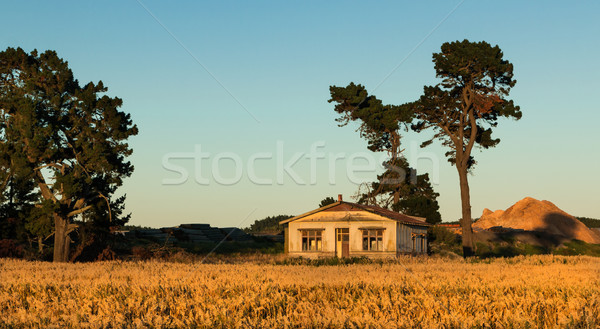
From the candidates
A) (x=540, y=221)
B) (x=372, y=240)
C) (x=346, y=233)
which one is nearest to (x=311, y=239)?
(x=346, y=233)

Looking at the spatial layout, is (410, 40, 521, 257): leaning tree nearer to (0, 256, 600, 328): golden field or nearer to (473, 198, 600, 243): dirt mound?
(0, 256, 600, 328): golden field

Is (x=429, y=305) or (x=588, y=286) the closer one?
(x=429, y=305)

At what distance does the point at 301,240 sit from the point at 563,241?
48290 millimetres

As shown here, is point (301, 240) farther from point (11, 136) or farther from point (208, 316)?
point (208, 316)

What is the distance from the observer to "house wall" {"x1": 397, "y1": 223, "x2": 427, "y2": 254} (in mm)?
48591

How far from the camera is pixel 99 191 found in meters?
37.5

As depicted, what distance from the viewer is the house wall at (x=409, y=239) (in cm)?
4859

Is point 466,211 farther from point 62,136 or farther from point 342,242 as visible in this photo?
point 62,136

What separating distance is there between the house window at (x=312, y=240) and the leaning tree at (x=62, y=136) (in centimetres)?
1603

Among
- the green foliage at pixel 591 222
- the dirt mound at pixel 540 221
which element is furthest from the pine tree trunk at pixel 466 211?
the green foliage at pixel 591 222

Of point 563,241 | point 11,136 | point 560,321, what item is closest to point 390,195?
point 563,241

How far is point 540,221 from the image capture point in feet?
355

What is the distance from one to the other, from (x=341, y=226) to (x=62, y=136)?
71.2ft

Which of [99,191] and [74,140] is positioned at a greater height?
[74,140]
